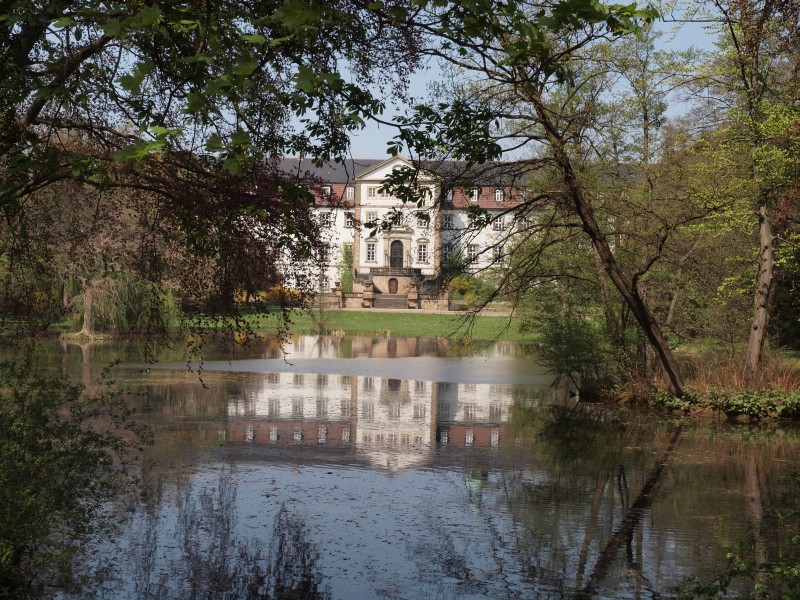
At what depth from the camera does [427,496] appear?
38.1ft

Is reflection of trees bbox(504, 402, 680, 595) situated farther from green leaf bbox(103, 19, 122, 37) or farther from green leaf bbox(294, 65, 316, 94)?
green leaf bbox(103, 19, 122, 37)

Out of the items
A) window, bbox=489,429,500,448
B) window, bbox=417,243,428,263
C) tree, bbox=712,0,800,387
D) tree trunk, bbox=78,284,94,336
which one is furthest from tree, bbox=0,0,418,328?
window, bbox=417,243,428,263

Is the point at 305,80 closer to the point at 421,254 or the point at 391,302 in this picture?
the point at 391,302

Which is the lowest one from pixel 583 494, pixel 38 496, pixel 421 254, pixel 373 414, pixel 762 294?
pixel 583 494

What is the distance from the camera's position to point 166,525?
381 inches

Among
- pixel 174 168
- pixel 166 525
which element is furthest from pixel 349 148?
pixel 166 525

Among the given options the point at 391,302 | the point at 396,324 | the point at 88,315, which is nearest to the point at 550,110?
the point at 88,315

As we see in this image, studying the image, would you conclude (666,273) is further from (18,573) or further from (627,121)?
(18,573)

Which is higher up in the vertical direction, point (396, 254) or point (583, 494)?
point (396, 254)

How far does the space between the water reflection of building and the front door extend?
62.9 metres

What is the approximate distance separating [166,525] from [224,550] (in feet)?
3.58

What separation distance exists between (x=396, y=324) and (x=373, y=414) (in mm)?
36105

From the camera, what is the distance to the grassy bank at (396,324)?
48000mm

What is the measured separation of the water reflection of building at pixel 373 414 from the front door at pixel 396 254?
62875mm
